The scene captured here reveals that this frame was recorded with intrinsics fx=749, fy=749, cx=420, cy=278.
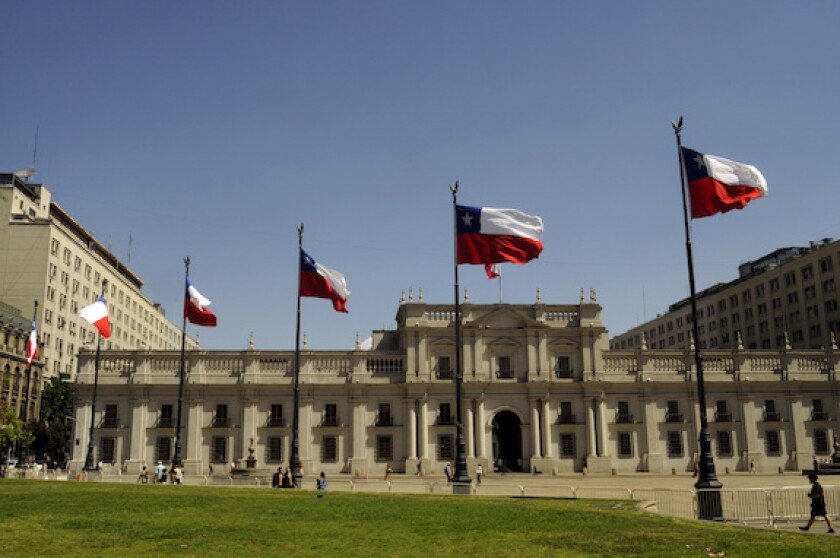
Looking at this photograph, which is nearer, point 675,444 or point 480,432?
point 480,432

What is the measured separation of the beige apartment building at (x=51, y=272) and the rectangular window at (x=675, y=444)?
59.8 meters

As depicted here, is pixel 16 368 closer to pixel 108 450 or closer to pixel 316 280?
pixel 108 450

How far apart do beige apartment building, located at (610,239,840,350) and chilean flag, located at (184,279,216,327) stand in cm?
4938

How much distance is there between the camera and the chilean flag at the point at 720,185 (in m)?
28.4

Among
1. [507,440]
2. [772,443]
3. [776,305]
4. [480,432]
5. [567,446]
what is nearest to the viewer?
[480,432]

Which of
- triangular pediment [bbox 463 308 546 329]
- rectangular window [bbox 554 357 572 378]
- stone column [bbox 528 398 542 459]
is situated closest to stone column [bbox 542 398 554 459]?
stone column [bbox 528 398 542 459]

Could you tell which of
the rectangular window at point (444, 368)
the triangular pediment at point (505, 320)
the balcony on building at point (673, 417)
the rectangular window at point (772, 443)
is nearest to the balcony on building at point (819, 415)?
the rectangular window at point (772, 443)

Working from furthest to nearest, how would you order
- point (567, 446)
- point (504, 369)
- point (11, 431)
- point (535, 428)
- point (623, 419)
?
point (504, 369) < point (623, 419) < point (567, 446) < point (535, 428) < point (11, 431)

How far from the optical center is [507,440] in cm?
6831

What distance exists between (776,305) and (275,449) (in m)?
68.3

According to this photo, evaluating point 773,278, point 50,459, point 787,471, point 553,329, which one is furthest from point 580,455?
point 50,459

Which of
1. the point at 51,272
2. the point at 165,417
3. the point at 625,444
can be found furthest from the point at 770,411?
the point at 51,272

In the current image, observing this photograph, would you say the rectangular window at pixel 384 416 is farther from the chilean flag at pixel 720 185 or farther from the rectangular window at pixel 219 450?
the chilean flag at pixel 720 185

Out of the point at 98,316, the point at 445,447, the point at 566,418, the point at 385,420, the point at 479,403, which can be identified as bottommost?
the point at 445,447
